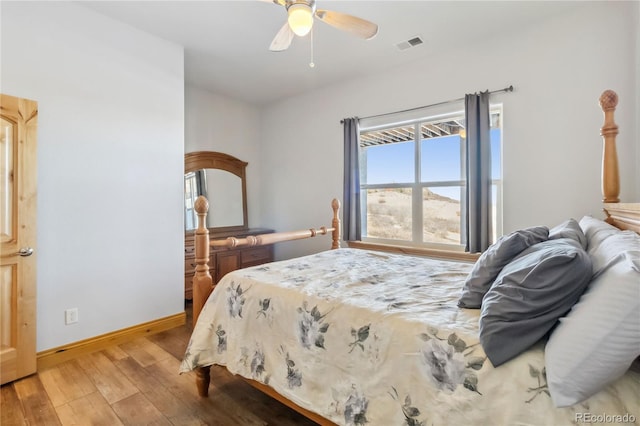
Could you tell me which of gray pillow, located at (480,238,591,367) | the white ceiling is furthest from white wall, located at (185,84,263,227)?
gray pillow, located at (480,238,591,367)

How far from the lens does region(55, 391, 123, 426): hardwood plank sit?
1.65 metres

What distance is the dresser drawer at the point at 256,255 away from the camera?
4.16 metres

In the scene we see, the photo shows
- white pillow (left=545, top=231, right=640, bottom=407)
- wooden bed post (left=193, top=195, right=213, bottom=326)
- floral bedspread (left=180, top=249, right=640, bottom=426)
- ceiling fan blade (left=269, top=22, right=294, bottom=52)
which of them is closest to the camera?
white pillow (left=545, top=231, right=640, bottom=407)

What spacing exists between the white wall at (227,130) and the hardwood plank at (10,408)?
288cm

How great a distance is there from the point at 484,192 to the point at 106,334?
3549 mm

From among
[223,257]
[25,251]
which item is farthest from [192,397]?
[223,257]

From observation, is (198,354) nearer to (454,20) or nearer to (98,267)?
(98,267)

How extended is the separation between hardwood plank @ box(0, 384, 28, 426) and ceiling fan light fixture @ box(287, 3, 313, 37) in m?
2.64

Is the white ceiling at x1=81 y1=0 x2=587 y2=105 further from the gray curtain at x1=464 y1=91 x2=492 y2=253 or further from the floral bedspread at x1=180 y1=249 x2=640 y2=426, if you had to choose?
the floral bedspread at x1=180 y1=249 x2=640 y2=426

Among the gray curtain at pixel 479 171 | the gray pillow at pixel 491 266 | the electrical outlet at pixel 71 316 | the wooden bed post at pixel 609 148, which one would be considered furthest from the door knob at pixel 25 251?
the wooden bed post at pixel 609 148

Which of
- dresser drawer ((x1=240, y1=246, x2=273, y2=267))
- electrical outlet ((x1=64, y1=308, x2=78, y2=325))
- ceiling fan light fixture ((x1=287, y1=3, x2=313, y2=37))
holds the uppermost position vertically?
ceiling fan light fixture ((x1=287, y1=3, x2=313, y2=37))

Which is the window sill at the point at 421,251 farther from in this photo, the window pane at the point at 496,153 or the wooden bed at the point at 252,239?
the wooden bed at the point at 252,239

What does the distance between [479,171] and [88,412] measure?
3.40 m

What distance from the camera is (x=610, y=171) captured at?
1.78 metres
